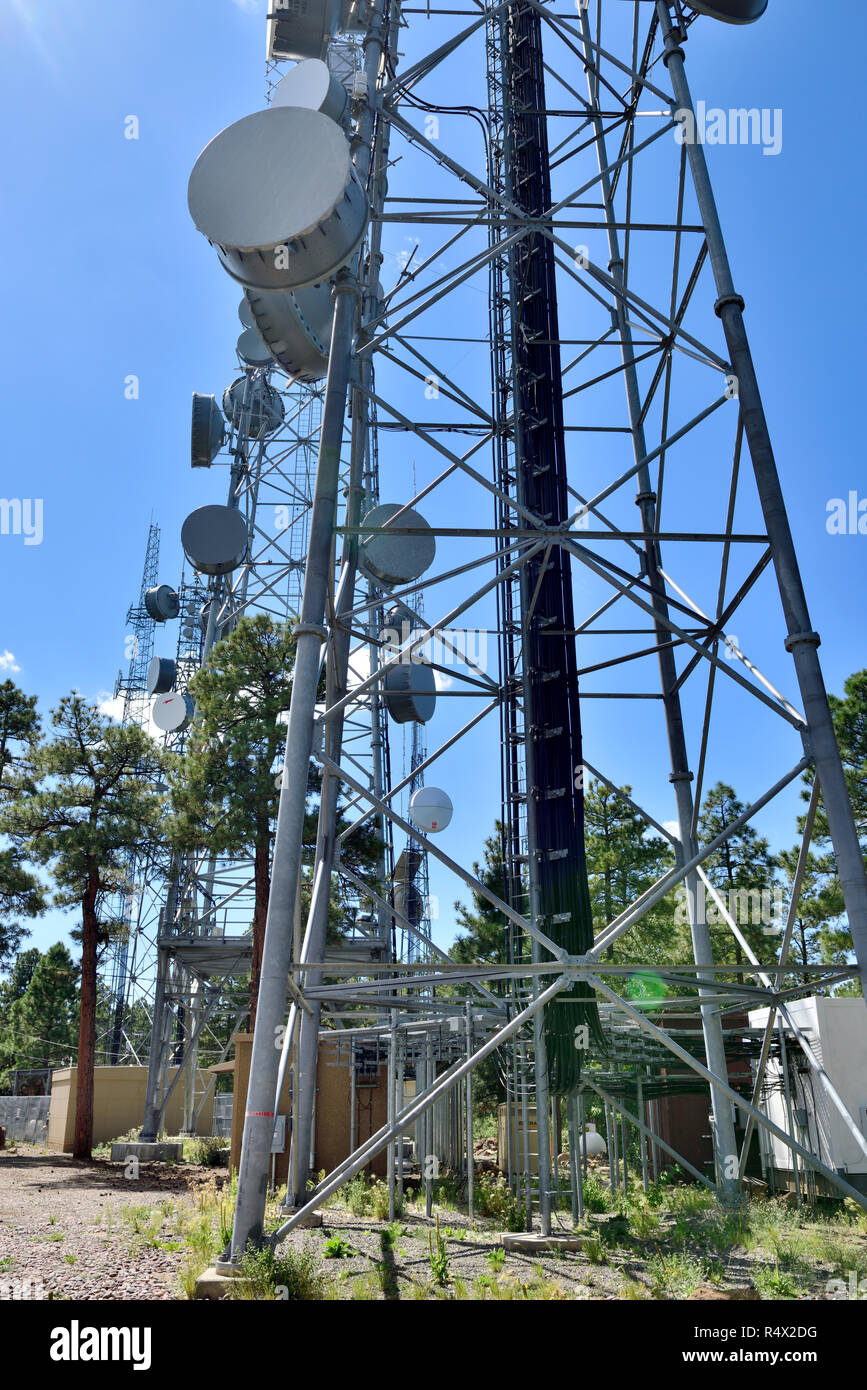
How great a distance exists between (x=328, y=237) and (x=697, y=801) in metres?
7.60

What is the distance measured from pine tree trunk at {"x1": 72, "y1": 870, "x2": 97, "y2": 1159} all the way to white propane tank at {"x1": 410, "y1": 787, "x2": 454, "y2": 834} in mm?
9813

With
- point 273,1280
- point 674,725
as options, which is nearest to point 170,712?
point 674,725

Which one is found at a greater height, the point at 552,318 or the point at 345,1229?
the point at 552,318

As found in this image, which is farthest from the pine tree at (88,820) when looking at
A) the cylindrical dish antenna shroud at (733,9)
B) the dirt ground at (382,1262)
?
the cylindrical dish antenna shroud at (733,9)

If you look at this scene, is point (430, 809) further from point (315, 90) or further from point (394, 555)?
point (315, 90)

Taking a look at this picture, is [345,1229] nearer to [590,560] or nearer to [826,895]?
[590,560]

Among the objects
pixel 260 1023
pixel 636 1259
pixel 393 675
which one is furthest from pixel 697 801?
pixel 393 675

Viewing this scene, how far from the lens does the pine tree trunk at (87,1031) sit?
27.4m

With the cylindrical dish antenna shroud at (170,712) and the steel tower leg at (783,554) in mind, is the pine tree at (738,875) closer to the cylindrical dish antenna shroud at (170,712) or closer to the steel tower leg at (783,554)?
the cylindrical dish antenna shroud at (170,712)

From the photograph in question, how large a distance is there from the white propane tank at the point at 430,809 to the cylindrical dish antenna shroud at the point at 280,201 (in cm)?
1643

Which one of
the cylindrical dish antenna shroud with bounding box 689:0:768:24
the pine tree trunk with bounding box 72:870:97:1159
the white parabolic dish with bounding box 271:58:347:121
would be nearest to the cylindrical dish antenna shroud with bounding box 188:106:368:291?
the white parabolic dish with bounding box 271:58:347:121

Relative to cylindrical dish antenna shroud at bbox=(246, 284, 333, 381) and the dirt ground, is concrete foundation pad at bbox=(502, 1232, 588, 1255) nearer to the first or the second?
the dirt ground

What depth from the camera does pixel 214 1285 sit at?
25.7 feet
